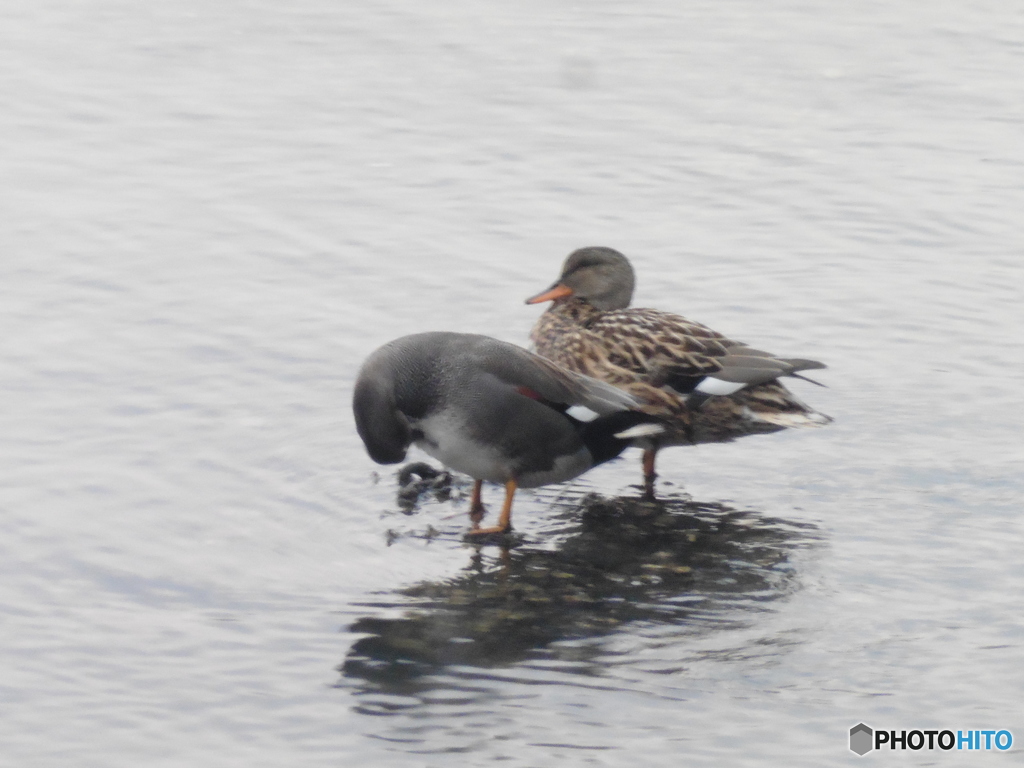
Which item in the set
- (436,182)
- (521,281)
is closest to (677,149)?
(436,182)

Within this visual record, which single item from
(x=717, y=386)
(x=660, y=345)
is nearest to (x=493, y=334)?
(x=660, y=345)

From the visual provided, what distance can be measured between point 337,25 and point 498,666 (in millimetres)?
10625

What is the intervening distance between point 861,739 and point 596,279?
153 inches

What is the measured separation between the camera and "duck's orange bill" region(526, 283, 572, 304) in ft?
29.0

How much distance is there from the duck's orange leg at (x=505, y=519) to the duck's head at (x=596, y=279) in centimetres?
175

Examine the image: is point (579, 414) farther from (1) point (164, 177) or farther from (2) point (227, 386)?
(1) point (164, 177)

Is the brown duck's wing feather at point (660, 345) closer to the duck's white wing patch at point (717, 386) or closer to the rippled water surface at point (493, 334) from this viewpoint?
the duck's white wing patch at point (717, 386)

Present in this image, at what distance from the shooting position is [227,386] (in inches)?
346

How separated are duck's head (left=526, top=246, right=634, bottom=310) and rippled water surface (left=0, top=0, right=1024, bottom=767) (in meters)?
0.71

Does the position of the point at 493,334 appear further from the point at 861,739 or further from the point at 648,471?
the point at 861,739

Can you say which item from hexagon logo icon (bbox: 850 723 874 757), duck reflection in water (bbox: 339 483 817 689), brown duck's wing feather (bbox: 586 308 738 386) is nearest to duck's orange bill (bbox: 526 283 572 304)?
brown duck's wing feather (bbox: 586 308 738 386)

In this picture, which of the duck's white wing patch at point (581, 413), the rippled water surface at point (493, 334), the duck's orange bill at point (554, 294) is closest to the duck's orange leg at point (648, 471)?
the rippled water surface at point (493, 334)

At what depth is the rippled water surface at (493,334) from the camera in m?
5.86
